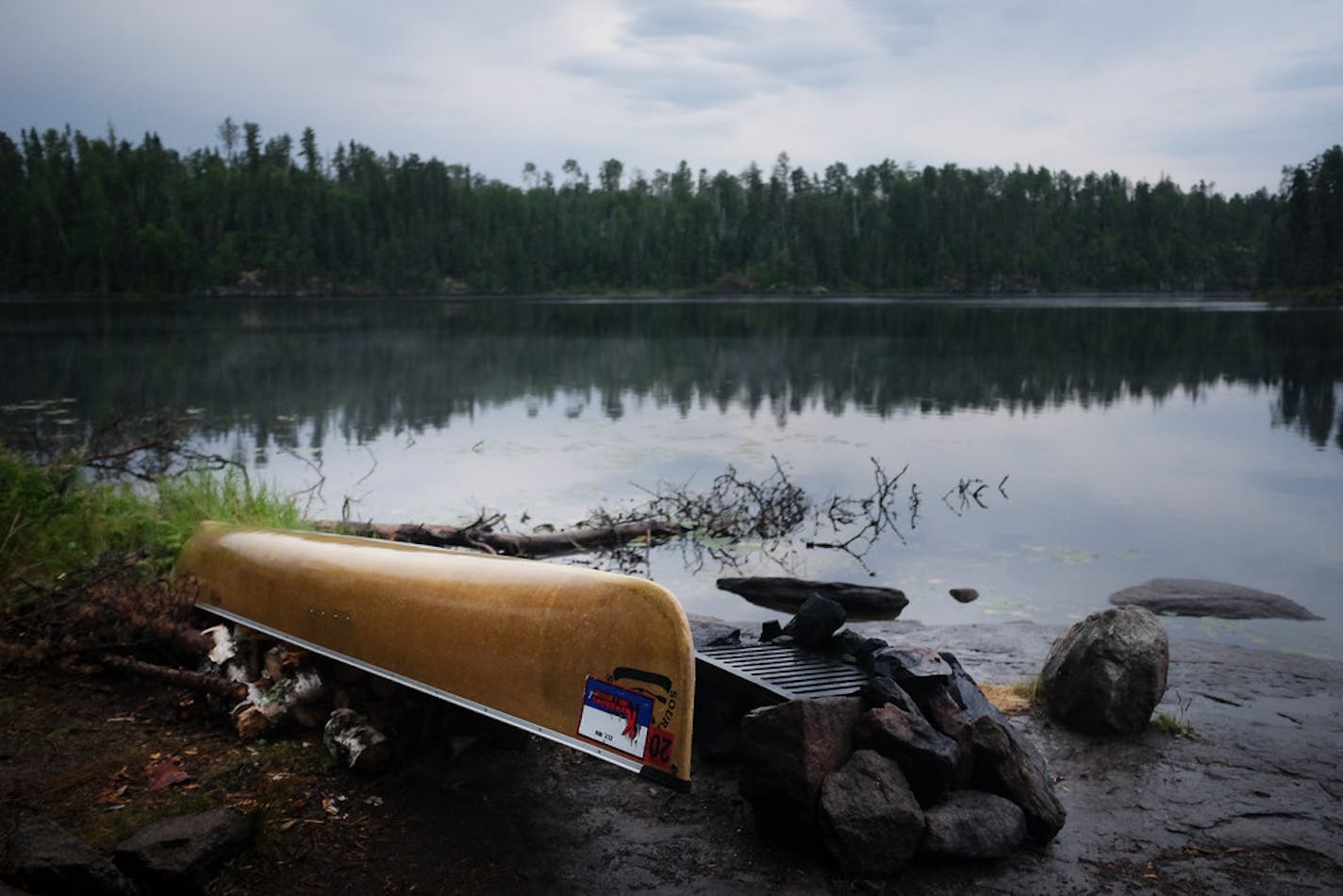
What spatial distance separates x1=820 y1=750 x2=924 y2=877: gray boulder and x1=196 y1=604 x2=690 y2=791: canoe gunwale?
629 millimetres

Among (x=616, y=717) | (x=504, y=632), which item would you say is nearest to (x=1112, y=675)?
(x=616, y=717)

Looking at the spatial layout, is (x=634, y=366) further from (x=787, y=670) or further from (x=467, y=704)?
(x=467, y=704)

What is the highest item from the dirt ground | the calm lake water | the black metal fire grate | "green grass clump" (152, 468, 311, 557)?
"green grass clump" (152, 468, 311, 557)

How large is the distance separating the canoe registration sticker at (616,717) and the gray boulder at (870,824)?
2.50ft

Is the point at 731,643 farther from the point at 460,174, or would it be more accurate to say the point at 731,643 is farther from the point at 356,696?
the point at 460,174

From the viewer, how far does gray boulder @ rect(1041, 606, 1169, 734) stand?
567 centimetres

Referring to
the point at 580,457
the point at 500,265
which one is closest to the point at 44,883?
the point at 580,457

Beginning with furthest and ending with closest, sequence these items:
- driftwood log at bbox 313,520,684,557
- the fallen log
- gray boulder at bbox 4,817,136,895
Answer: driftwood log at bbox 313,520,684,557 < the fallen log < gray boulder at bbox 4,817,136,895

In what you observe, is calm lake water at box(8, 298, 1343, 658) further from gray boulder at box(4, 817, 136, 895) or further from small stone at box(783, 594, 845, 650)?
gray boulder at box(4, 817, 136, 895)

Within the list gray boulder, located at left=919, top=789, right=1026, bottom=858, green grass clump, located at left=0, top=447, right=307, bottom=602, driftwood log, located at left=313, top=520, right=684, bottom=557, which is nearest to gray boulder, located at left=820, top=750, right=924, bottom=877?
gray boulder, located at left=919, top=789, right=1026, bottom=858

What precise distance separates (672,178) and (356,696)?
164 m

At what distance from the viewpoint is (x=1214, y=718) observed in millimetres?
6129

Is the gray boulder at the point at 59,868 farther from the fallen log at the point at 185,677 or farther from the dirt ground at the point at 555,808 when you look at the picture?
the fallen log at the point at 185,677

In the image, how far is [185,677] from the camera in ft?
18.3
